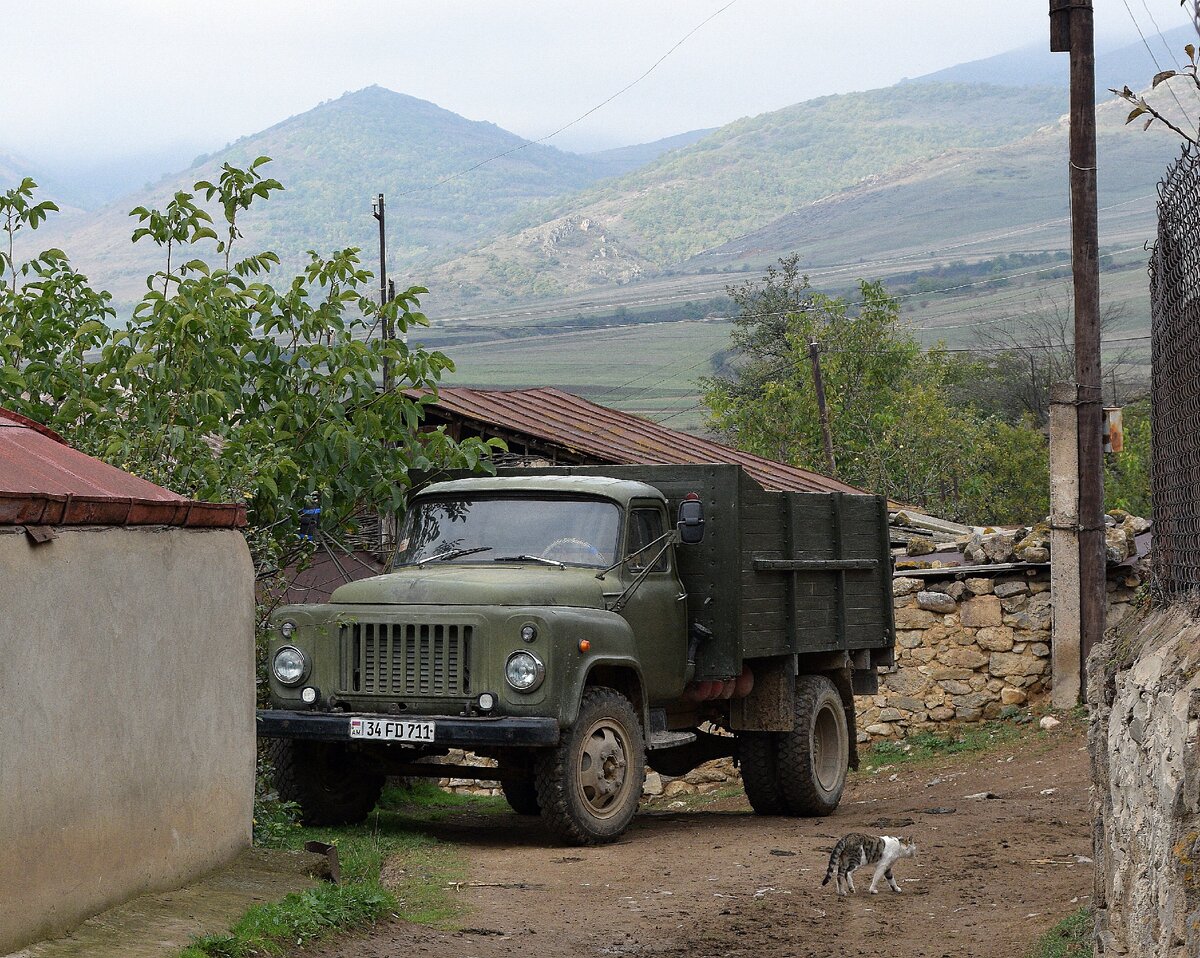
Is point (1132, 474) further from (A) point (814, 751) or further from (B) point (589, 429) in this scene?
(A) point (814, 751)

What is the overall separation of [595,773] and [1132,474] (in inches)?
1290

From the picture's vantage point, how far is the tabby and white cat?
7.80 metres

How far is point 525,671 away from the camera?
28.6 feet

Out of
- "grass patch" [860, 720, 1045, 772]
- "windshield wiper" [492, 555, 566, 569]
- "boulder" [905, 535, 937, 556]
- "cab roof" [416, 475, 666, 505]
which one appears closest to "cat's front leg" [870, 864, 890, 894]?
"windshield wiper" [492, 555, 566, 569]

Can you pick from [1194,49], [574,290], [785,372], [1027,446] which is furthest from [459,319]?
[1194,49]

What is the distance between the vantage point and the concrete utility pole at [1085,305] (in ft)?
45.9

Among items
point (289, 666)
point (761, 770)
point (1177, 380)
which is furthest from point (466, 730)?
point (1177, 380)

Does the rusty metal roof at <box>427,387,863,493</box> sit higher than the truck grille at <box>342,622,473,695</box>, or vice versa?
the rusty metal roof at <box>427,387,863,493</box>

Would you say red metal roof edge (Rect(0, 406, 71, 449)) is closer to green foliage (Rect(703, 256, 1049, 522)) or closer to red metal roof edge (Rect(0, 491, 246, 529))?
red metal roof edge (Rect(0, 491, 246, 529))

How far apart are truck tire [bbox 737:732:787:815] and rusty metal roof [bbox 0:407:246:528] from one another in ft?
16.8

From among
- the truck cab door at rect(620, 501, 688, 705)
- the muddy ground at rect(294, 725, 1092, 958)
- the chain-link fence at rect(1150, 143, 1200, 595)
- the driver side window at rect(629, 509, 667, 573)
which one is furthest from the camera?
the driver side window at rect(629, 509, 667, 573)

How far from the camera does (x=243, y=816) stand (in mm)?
7250

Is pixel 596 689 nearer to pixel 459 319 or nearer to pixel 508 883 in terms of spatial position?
pixel 508 883

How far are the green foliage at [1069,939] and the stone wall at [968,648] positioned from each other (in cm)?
893
